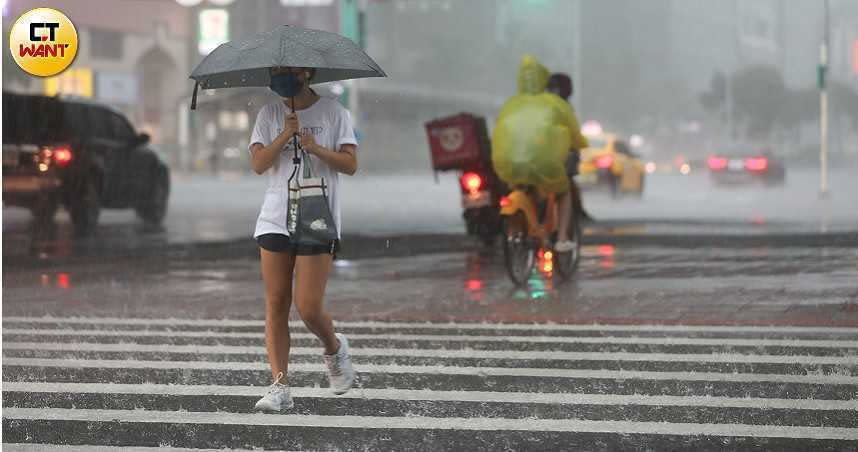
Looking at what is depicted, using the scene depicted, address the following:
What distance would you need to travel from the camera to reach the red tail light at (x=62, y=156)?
21.0 meters

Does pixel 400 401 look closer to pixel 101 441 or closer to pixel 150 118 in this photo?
pixel 101 441

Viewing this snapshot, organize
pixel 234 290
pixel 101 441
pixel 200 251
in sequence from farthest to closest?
pixel 200 251, pixel 234 290, pixel 101 441

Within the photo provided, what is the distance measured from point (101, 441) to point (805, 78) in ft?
477

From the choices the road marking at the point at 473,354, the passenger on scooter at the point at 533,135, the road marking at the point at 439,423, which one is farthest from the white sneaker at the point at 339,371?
the passenger on scooter at the point at 533,135

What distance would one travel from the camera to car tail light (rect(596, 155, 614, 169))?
1405 inches

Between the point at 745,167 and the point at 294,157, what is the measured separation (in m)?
42.1

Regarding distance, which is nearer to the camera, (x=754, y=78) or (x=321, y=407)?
(x=321, y=407)

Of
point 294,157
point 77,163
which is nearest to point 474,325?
point 294,157

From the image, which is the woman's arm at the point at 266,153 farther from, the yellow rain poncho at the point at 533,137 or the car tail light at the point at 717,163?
the car tail light at the point at 717,163

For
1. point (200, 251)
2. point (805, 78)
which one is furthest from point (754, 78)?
point (200, 251)

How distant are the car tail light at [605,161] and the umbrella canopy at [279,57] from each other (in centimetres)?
2874

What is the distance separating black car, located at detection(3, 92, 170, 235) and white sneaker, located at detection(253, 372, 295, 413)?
14375 millimetres

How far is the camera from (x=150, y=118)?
271 ft

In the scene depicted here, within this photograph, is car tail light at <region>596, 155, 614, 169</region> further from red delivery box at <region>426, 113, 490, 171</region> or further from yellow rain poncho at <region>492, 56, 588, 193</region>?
yellow rain poncho at <region>492, 56, 588, 193</region>
